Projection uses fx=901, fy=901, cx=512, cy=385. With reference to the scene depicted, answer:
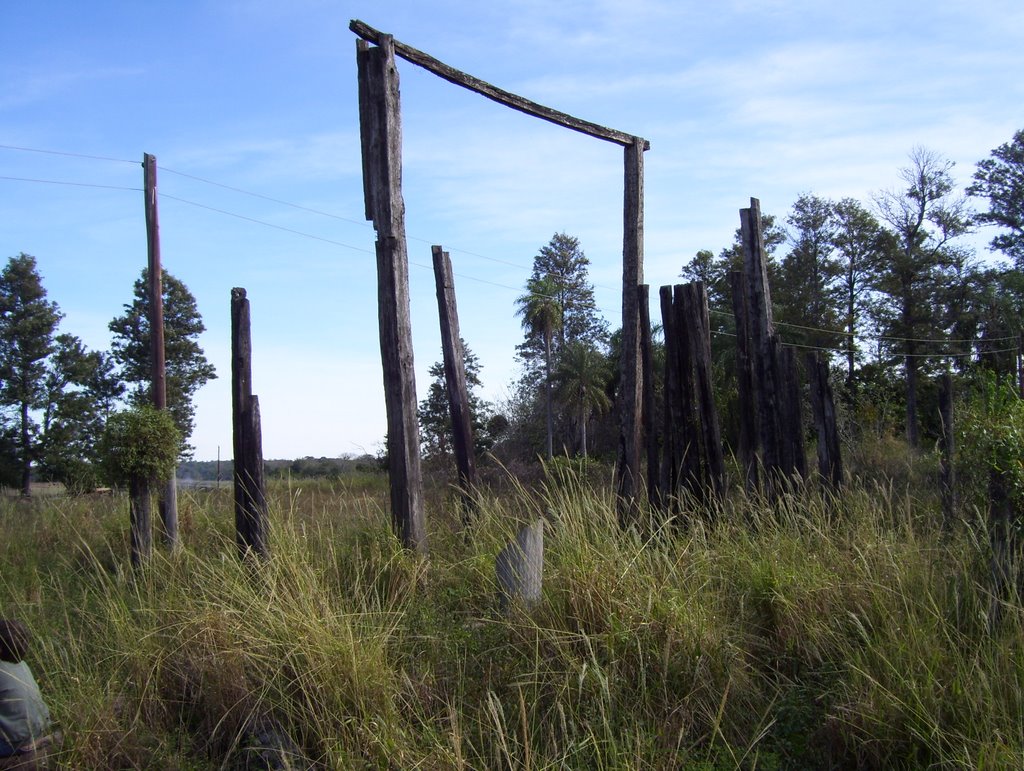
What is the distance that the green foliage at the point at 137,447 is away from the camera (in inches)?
348

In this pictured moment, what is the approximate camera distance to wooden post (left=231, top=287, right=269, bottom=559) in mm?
7105

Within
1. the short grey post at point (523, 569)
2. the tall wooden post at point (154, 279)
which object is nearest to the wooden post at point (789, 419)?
the short grey post at point (523, 569)

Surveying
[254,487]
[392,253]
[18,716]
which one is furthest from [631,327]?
[18,716]

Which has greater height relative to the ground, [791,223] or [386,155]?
[791,223]

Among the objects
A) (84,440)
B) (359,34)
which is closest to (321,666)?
(359,34)

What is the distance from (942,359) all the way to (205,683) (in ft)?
119

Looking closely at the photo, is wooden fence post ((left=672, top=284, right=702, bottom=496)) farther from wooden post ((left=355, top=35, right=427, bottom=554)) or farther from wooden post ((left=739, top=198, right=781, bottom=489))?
wooden post ((left=355, top=35, right=427, bottom=554))

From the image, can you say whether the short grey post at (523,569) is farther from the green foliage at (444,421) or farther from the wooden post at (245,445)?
the green foliage at (444,421)

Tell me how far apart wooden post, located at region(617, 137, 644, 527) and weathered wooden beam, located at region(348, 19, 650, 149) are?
0.37 m

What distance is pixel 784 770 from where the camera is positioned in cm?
432

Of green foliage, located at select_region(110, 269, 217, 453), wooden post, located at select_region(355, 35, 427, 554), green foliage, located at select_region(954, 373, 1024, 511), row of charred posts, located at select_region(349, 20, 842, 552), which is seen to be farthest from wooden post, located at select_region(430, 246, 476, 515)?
green foliage, located at select_region(110, 269, 217, 453)

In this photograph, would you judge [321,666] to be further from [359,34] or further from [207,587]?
[359,34]

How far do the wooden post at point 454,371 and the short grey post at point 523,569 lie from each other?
317 cm

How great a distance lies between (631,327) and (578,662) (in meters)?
5.34
